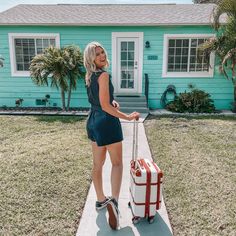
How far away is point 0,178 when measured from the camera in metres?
4.12

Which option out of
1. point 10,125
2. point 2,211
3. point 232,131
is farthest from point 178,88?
point 2,211

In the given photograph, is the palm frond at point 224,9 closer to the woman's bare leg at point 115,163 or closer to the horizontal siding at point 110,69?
the horizontal siding at point 110,69

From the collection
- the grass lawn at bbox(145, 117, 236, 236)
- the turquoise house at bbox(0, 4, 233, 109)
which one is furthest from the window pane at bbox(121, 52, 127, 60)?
the grass lawn at bbox(145, 117, 236, 236)

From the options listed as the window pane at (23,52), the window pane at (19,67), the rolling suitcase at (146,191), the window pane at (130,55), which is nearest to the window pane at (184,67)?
the window pane at (130,55)

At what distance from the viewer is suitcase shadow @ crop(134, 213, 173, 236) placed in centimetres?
284

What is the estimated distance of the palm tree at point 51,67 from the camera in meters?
8.66

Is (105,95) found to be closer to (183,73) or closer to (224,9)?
(224,9)

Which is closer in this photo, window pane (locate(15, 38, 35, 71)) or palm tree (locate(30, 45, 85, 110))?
palm tree (locate(30, 45, 85, 110))

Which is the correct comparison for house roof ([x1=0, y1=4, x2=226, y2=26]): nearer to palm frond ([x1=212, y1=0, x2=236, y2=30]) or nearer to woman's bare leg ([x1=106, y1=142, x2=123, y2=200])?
palm frond ([x1=212, y1=0, x2=236, y2=30])

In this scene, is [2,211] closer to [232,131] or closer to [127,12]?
[232,131]

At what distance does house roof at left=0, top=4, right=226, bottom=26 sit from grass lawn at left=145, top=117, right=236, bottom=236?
3758 mm

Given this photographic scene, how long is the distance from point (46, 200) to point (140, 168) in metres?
1.32

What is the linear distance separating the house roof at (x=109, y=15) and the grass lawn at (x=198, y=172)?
3.76 meters

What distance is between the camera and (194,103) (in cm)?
934
